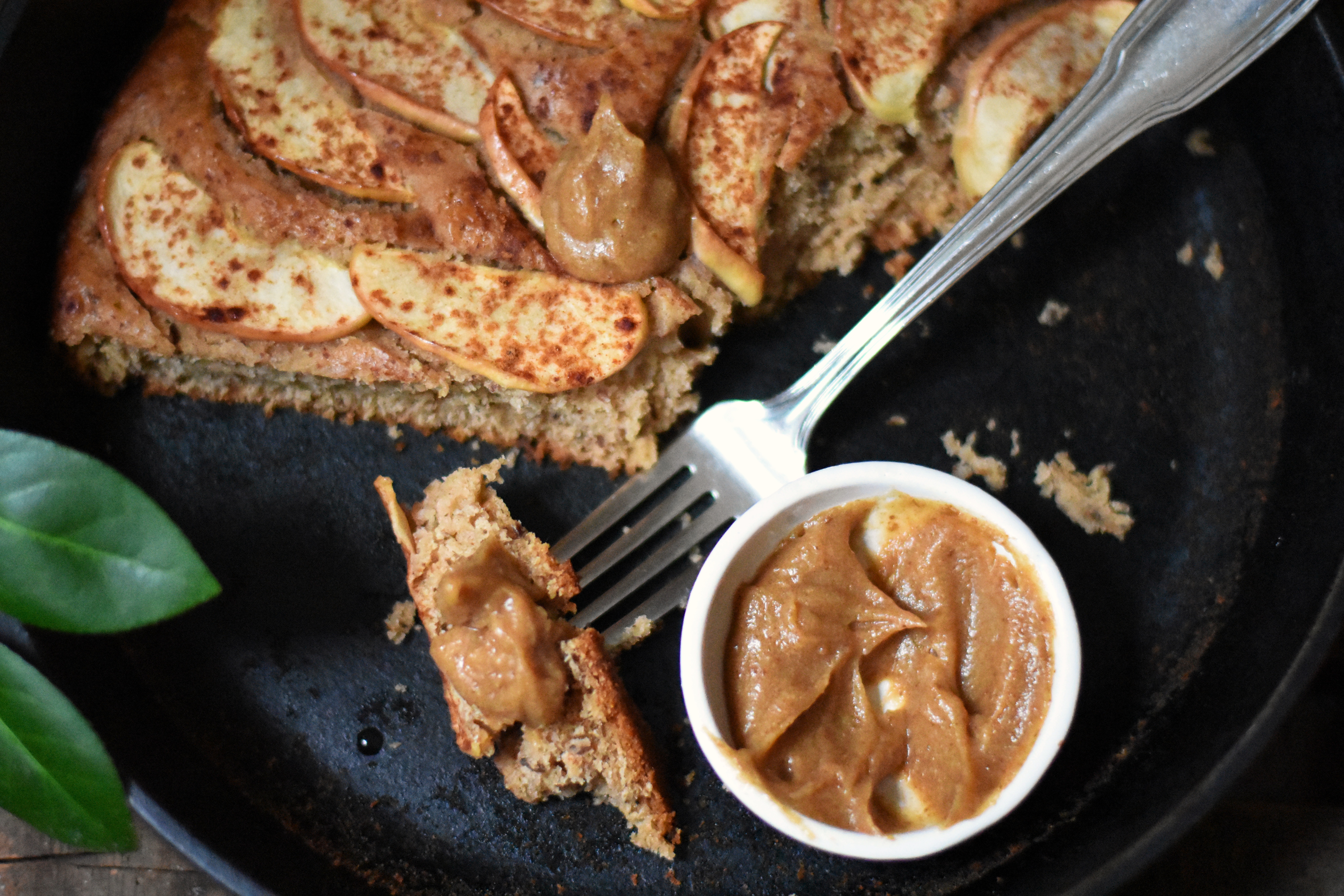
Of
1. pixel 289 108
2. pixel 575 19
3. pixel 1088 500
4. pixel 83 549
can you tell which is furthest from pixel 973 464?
pixel 83 549

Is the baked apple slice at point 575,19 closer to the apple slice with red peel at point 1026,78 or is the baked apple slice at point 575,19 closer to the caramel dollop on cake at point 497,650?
the apple slice with red peel at point 1026,78

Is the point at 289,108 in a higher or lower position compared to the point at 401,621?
higher

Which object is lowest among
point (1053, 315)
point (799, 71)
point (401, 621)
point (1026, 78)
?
point (401, 621)

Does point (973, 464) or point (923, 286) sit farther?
point (973, 464)

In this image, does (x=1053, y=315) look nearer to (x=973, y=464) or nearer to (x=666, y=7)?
(x=973, y=464)

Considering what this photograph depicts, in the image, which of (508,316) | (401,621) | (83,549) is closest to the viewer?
(83,549)

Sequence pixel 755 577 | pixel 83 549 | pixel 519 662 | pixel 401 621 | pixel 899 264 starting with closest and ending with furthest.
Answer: pixel 83 549 < pixel 519 662 < pixel 755 577 < pixel 401 621 < pixel 899 264

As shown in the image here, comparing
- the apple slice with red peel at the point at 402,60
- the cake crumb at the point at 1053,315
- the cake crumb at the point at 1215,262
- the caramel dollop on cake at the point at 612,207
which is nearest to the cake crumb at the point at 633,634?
the caramel dollop on cake at the point at 612,207
